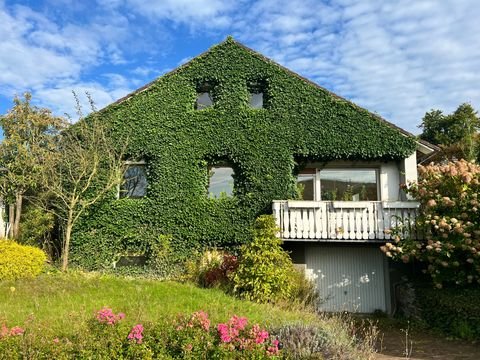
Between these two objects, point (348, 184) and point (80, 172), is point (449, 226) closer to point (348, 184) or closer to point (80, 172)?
point (348, 184)

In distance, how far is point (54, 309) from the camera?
359 inches

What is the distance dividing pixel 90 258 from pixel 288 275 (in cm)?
754

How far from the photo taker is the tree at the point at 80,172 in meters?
15.2

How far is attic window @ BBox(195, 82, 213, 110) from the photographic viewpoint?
17.3 meters

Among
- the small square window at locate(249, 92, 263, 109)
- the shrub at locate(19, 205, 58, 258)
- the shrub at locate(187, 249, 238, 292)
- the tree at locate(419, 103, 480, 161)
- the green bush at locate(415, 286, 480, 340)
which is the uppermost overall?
the tree at locate(419, 103, 480, 161)

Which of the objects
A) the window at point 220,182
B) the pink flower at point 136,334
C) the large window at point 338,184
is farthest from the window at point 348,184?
the pink flower at point 136,334

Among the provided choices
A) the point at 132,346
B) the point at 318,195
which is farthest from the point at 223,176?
the point at 132,346

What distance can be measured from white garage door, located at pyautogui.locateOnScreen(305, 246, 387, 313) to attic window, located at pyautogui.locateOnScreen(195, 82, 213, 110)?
22.8ft

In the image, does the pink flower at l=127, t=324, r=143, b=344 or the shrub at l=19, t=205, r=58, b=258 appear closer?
the pink flower at l=127, t=324, r=143, b=344

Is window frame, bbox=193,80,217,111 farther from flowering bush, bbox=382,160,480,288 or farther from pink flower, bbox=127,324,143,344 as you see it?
pink flower, bbox=127,324,143,344

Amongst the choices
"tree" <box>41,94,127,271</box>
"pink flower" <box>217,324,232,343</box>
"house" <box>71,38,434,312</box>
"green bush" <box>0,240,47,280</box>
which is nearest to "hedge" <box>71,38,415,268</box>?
"house" <box>71,38,434,312</box>

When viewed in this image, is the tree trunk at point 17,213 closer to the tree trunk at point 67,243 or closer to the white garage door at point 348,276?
the tree trunk at point 67,243

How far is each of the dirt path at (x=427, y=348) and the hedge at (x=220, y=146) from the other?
640cm

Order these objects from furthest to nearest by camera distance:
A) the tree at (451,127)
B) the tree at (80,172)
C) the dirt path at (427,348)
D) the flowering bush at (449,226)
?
the tree at (451,127), the tree at (80,172), the flowering bush at (449,226), the dirt path at (427,348)
